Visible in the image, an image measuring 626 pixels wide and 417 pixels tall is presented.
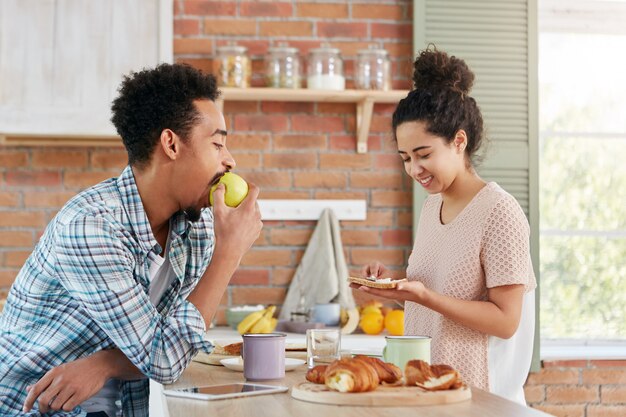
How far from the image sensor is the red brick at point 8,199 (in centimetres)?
349

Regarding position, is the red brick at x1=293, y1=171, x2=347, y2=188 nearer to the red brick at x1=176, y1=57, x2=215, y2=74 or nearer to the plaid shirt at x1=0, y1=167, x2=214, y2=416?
the red brick at x1=176, y1=57, x2=215, y2=74

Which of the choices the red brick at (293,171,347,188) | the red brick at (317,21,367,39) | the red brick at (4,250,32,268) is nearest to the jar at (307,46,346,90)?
the red brick at (317,21,367,39)

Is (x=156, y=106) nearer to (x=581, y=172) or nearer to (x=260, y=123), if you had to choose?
(x=260, y=123)

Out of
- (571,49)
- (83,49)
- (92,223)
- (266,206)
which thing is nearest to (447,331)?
(92,223)

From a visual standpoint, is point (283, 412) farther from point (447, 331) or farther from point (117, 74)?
point (117, 74)

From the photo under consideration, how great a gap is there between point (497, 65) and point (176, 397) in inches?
101

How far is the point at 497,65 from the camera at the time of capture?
3627mm

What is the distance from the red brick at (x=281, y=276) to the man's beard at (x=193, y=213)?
168cm

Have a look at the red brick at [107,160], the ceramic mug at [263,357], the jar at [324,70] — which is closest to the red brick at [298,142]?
the jar at [324,70]

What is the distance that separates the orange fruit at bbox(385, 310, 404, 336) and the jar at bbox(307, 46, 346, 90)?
95 cm

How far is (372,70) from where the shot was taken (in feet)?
11.5

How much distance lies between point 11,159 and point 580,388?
2.57 meters

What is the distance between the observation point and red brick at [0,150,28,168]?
3506 millimetres

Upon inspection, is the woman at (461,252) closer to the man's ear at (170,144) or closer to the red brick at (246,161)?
the man's ear at (170,144)
